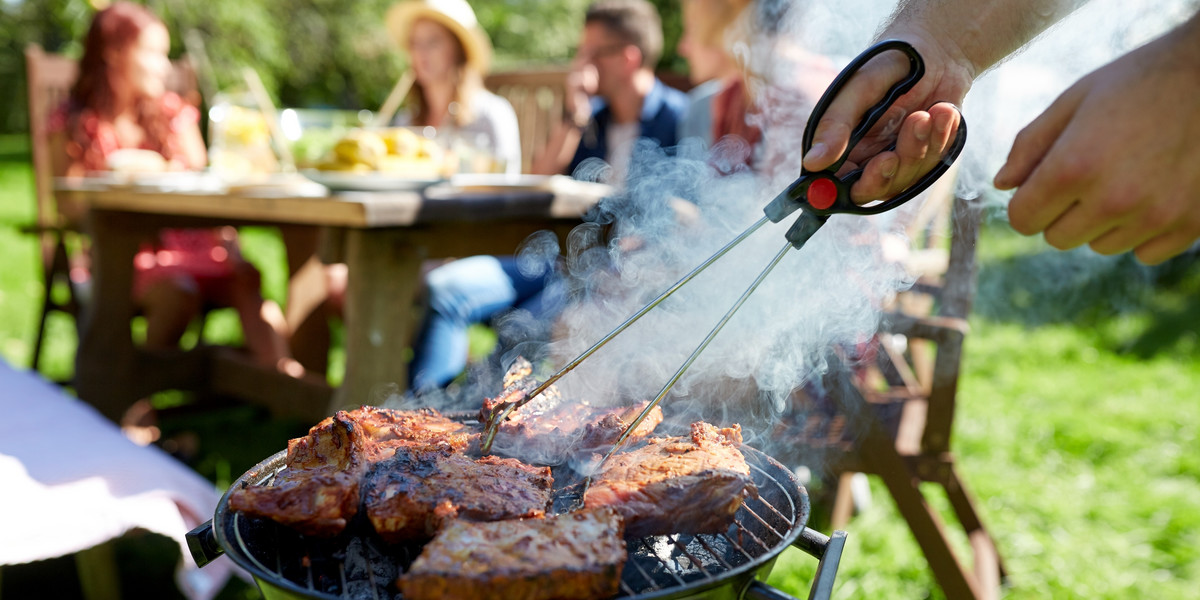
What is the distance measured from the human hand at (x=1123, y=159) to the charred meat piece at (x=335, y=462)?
1.24m

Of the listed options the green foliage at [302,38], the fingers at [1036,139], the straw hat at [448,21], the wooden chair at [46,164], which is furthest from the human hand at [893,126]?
the green foliage at [302,38]

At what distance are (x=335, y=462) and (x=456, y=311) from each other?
7.68 ft

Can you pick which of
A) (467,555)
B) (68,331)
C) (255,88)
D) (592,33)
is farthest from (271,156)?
(68,331)

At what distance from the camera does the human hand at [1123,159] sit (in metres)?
1.34

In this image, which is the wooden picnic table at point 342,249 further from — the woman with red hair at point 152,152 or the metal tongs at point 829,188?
the metal tongs at point 829,188

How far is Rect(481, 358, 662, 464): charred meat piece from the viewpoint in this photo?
4.92 ft

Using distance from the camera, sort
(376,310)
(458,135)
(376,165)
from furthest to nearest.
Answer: (458,135)
(376,165)
(376,310)

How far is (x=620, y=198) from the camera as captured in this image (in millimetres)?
2941

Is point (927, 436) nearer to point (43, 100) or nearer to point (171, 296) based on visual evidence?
point (171, 296)

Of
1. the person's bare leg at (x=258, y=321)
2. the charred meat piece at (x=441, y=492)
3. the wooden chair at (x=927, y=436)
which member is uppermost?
the charred meat piece at (x=441, y=492)

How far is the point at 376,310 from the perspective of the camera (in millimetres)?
2531

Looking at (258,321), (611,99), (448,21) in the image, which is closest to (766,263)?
(611,99)

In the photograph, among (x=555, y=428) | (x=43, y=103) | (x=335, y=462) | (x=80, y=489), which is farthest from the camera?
(x=43, y=103)

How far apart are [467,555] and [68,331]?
5876 mm
